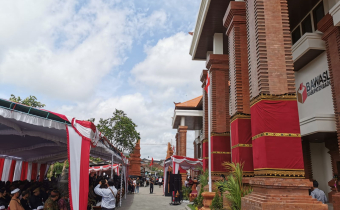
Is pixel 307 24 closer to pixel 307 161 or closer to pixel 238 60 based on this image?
pixel 238 60

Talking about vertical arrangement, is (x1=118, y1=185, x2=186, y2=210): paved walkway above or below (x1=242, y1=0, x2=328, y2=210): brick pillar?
below

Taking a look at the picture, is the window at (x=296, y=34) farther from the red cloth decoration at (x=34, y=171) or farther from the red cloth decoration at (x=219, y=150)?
the red cloth decoration at (x=34, y=171)

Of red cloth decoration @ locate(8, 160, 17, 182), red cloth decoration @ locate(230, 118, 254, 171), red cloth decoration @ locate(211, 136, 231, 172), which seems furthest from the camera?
red cloth decoration @ locate(8, 160, 17, 182)

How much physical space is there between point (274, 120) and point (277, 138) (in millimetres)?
450

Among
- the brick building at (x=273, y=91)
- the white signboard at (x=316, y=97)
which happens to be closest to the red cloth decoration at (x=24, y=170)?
the brick building at (x=273, y=91)

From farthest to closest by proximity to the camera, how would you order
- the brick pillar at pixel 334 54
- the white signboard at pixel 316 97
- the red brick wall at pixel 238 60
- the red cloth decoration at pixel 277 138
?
the white signboard at pixel 316 97 → the brick pillar at pixel 334 54 → the red brick wall at pixel 238 60 → the red cloth decoration at pixel 277 138

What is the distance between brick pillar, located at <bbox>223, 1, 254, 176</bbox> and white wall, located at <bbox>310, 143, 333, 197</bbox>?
8609mm

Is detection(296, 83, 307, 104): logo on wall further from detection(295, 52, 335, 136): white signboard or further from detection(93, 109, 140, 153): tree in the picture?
detection(93, 109, 140, 153): tree

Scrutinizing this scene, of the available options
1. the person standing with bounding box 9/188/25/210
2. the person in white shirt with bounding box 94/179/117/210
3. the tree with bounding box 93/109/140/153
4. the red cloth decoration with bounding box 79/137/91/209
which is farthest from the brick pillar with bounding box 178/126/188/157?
the red cloth decoration with bounding box 79/137/91/209

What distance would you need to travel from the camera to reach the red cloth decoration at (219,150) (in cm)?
1282

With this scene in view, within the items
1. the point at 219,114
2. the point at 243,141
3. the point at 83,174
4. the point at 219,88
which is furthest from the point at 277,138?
the point at 219,88

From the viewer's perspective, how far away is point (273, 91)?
6.93m

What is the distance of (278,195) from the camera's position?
241 inches

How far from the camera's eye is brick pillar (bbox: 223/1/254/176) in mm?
9078
